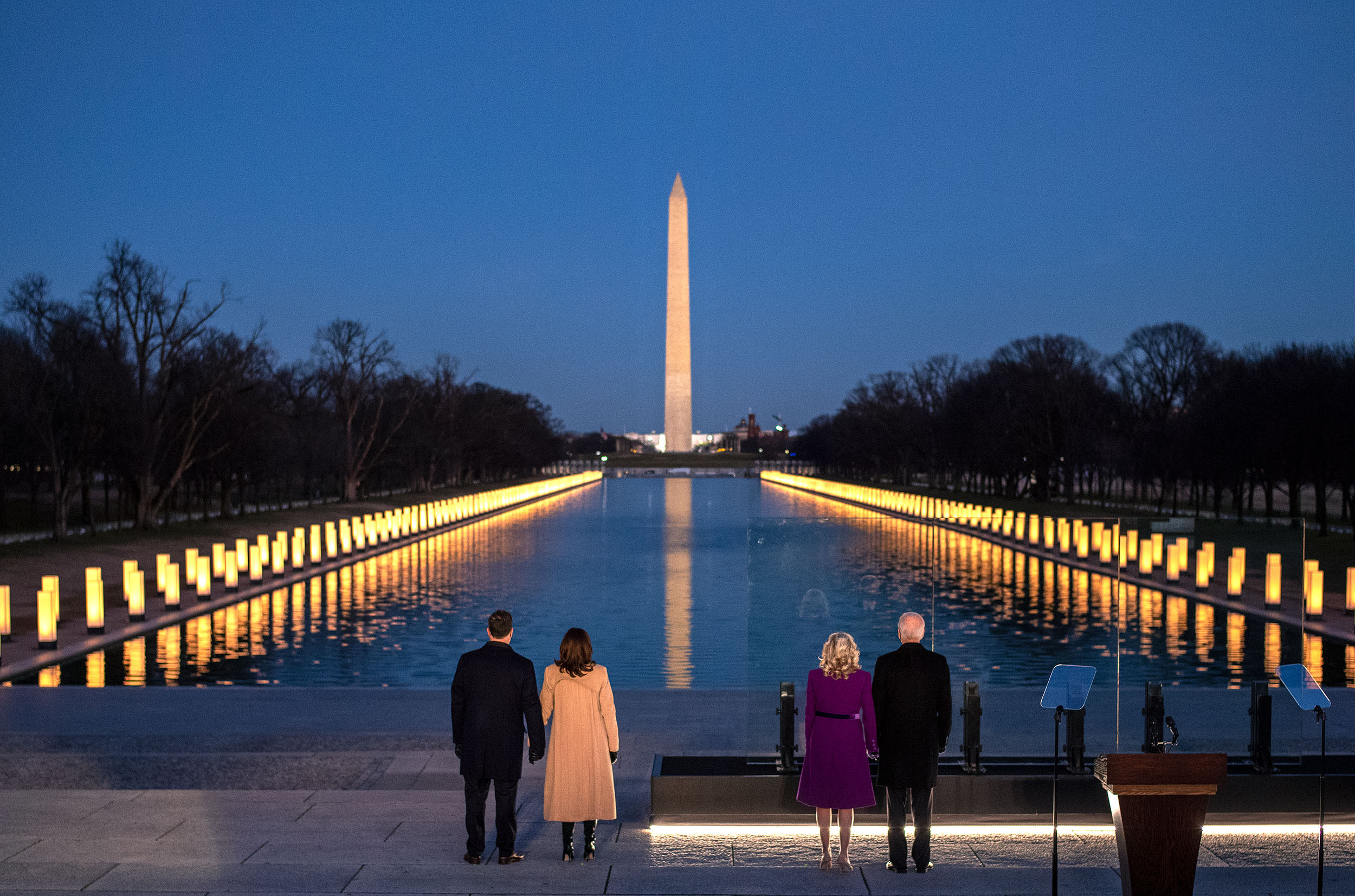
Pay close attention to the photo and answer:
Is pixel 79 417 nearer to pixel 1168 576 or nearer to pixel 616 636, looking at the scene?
pixel 616 636

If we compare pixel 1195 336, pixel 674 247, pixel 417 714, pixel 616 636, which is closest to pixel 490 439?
pixel 674 247

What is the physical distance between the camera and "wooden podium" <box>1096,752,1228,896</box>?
5652 mm

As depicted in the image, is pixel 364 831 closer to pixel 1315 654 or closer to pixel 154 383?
pixel 1315 654

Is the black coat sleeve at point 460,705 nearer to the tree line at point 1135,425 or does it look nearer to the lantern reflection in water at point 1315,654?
the lantern reflection in water at point 1315,654

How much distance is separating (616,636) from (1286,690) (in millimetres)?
11518

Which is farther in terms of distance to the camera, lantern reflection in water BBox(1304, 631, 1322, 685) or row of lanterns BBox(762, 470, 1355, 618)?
lantern reflection in water BBox(1304, 631, 1322, 685)

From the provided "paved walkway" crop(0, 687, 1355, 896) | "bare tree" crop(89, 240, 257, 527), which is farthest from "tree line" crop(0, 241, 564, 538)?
"paved walkway" crop(0, 687, 1355, 896)

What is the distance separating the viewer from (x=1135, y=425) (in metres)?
68.2

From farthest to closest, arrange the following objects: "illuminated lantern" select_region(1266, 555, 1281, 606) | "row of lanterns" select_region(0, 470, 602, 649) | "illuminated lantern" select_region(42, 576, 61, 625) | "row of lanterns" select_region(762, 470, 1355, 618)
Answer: "row of lanterns" select_region(0, 470, 602, 649) < "illuminated lantern" select_region(42, 576, 61, 625) < "illuminated lantern" select_region(1266, 555, 1281, 606) < "row of lanterns" select_region(762, 470, 1355, 618)

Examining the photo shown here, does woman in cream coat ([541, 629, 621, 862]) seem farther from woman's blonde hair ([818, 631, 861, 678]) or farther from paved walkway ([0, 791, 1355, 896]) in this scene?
woman's blonde hair ([818, 631, 861, 678])

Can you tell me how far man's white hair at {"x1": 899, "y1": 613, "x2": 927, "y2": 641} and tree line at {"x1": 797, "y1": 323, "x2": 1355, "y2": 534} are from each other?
33.2 meters

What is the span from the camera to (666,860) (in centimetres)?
757

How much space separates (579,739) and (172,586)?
15.2 m

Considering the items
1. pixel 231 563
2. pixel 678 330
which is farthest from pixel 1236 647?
pixel 678 330
